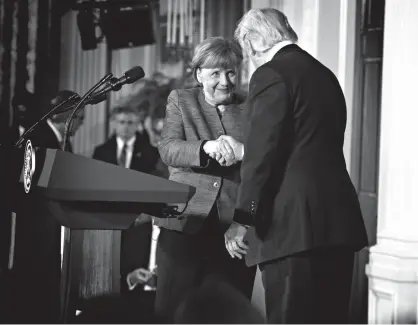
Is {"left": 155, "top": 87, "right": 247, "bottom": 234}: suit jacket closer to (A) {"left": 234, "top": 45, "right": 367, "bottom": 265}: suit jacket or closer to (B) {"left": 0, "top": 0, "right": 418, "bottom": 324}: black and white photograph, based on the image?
(B) {"left": 0, "top": 0, "right": 418, "bottom": 324}: black and white photograph

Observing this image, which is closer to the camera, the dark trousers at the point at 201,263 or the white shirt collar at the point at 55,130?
the dark trousers at the point at 201,263

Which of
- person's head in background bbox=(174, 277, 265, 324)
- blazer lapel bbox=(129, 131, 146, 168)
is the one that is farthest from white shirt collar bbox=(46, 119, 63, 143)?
person's head in background bbox=(174, 277, 265, 324)

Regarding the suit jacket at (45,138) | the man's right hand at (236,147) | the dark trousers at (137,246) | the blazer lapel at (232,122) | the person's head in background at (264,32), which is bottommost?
the dark trousers at (137,246)

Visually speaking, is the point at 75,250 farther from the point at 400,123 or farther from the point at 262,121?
the point at 400,123

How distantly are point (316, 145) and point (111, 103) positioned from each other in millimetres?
5477

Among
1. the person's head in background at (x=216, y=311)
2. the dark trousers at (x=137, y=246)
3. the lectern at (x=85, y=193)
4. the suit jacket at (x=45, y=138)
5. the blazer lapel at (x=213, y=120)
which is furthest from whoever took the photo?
the dark trousers at (x=137, y=246)

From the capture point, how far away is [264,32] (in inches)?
94.0

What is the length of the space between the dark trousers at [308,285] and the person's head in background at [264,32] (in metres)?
0.69

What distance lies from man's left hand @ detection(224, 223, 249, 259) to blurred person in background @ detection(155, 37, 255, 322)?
185 millimetres

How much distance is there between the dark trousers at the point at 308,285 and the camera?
2.25m

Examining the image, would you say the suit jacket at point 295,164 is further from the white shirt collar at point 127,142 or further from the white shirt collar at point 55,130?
the white shirt collar at point 127,142

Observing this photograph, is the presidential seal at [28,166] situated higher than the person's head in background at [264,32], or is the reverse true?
the person's head in background at [264,32]

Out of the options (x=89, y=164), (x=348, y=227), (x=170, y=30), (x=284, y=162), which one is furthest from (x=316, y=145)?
(x=170, y=30)

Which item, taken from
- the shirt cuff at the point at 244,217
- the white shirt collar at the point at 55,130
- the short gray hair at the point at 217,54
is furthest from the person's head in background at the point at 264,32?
the white shirt collar at the point at 55,130
